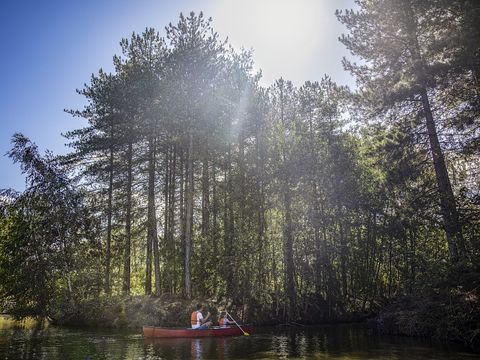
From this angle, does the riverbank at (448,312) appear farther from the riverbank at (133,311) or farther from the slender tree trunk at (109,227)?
the slender tree trunk at (109,227)

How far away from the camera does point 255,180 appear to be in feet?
89.3

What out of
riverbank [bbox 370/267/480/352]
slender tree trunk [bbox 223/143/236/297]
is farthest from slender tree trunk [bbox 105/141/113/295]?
riverbank [bbox 370/267/480/352]

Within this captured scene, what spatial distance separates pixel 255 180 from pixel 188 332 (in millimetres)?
11565

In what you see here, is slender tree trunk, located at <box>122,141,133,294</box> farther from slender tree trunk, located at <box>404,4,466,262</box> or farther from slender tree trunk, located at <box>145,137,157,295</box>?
slender tree trunk, located at <box>404,4,466,262</box>

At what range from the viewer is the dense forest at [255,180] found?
60.0 ft

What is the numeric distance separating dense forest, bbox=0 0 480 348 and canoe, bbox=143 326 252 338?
4629 millimetres

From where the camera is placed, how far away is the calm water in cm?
1409

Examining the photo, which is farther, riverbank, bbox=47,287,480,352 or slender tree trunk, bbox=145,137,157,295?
slender tree trunk, bbox=145,137,157,295

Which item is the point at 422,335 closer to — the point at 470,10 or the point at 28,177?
the point at 470,10


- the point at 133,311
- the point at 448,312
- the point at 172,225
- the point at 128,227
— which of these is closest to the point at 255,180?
the point at 172,225

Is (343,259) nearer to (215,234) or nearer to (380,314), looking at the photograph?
(380,314)

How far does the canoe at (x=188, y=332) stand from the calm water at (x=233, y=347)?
42 centimetres

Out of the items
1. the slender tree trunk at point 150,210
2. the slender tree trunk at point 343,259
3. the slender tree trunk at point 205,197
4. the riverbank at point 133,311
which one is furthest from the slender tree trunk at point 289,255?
the slender tree trunk at point 150,210

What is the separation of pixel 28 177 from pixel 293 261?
54.5ft
